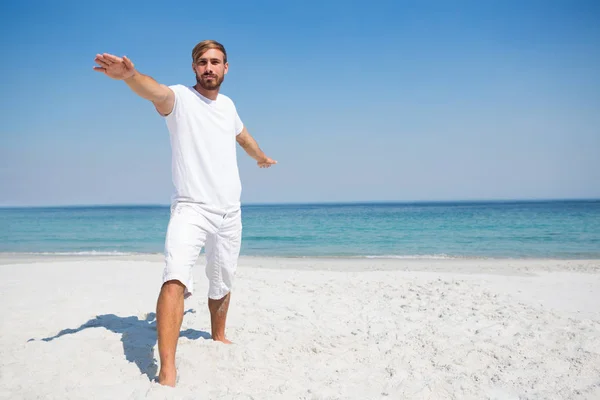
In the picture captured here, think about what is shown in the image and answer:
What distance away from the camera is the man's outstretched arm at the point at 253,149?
3725 millimetres

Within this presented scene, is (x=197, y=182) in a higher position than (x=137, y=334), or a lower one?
higher

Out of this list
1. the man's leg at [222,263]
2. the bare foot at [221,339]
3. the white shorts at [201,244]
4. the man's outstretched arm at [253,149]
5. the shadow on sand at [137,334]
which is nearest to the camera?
the white shorts at [201,244]

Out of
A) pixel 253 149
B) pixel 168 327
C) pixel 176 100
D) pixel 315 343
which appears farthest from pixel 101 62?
pixel 315 343

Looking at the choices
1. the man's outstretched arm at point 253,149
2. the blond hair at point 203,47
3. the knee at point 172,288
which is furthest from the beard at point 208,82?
the knee at point 172,288

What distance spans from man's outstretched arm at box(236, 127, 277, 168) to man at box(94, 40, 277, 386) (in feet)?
1.17

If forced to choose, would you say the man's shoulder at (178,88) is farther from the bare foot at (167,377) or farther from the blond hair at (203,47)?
the bare foot at (167,377)

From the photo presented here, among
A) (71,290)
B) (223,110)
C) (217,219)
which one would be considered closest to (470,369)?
(217,219)

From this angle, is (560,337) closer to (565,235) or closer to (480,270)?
(480,270)

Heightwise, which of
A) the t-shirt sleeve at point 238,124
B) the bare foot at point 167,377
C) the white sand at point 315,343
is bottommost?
the white sand at point 315,343

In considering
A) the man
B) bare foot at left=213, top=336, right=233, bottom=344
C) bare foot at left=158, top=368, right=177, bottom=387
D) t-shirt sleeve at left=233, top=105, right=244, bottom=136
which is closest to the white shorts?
the man

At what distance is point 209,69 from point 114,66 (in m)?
0.88

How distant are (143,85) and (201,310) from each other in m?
3.01

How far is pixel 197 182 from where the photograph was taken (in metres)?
2.86

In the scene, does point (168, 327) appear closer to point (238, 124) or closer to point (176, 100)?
point (176, 100)
